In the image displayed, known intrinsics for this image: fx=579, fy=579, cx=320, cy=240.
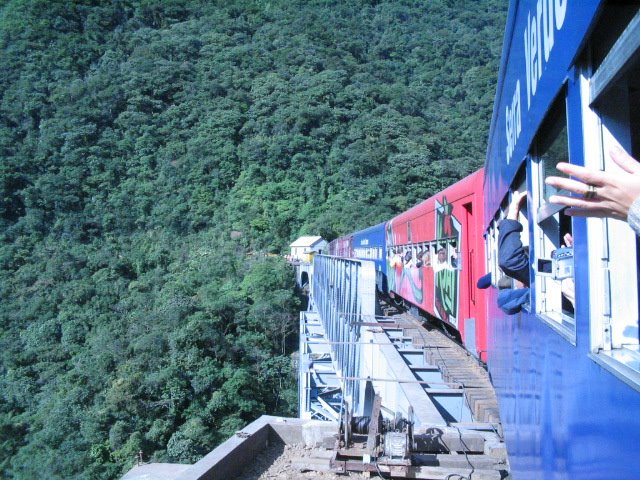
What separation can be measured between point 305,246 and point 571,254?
140ft

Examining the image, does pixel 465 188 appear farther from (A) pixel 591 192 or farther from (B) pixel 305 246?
(B) pixel 305 246

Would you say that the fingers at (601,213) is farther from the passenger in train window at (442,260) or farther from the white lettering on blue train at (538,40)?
the passenger in train window at (442,260)

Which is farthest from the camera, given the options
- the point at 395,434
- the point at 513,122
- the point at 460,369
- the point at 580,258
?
the point at 460,369

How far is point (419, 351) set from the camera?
363 inches

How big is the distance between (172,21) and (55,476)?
303 feet

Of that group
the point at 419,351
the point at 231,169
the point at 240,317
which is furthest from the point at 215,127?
the point at 419,351

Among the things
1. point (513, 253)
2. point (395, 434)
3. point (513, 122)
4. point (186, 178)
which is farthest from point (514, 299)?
point (186, 178)

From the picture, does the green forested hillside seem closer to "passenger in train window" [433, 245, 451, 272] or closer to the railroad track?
the railroad track

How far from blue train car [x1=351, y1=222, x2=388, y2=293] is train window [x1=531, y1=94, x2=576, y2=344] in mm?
13554

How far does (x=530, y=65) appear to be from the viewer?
2145mm

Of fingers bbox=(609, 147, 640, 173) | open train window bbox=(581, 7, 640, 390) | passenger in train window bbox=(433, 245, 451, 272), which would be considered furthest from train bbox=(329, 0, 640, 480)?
passenger in train window bbox=(433, 245, 451, 272)

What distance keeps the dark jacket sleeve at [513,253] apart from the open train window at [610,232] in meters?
1.20

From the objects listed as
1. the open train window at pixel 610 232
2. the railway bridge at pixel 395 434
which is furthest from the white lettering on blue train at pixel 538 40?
the railway bridge at pixel 395 434

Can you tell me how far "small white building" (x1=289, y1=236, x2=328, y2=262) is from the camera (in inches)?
A: 1718
